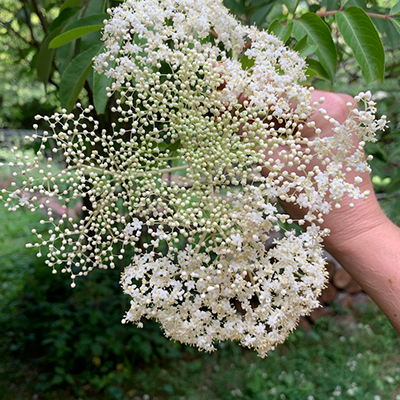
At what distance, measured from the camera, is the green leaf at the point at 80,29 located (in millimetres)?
1079

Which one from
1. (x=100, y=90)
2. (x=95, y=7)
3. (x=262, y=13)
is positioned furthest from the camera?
(x=262, y=13)

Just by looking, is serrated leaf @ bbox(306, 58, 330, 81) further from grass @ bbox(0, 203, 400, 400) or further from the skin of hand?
grass @ bbox(0, 203, 400, 400)

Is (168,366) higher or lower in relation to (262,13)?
lower

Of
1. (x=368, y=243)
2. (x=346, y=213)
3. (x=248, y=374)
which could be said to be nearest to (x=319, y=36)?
(x=346, y=213)

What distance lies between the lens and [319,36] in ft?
3.61

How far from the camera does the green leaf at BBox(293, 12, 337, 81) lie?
1.09 metres

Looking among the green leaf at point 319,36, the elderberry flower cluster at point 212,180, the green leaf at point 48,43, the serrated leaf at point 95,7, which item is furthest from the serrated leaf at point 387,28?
the green leaf at point 48,43

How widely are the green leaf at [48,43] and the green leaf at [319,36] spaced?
0.82m

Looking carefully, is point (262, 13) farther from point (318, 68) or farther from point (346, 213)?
point (346, 213)

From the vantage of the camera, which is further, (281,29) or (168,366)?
(168,366)

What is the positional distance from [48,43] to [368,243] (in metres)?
1.35

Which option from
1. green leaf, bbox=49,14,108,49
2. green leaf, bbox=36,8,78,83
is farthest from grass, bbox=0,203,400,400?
green leaf, bbox=49,14,108,49

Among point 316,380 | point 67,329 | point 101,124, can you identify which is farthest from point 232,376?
point 101,124

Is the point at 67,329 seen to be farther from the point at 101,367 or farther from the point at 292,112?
the point at 292,112
